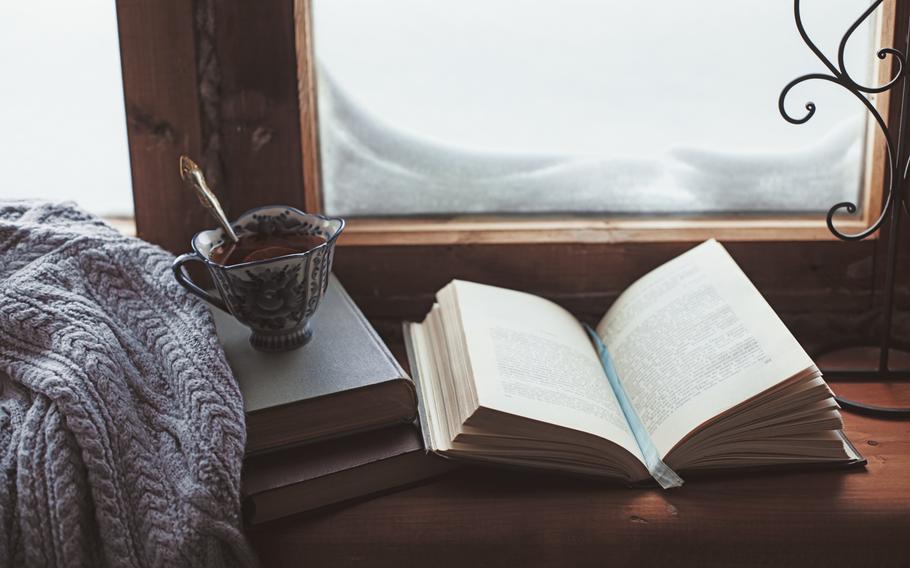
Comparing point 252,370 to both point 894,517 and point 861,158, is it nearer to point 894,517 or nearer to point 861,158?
point 894,517

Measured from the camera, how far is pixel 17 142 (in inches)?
43.9

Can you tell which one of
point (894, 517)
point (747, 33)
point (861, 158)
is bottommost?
point (894, 517)

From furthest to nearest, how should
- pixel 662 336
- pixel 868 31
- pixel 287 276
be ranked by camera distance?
1. pixel 868 31
2. pixel 662 336
3. pixel 287 276

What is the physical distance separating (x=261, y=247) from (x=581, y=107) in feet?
1.57

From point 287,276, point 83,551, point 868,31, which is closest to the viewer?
point 83,551

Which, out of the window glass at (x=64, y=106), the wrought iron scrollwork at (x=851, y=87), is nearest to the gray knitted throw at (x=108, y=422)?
the window glass at (x=64, y=106)

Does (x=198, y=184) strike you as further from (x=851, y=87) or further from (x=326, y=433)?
(x=851, y=87)

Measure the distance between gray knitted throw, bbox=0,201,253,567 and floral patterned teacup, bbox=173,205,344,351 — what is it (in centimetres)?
4

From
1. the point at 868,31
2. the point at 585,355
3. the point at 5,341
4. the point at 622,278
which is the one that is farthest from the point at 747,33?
the point at 5,341

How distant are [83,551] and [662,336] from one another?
1.93 feet

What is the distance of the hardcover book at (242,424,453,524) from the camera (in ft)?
2.37

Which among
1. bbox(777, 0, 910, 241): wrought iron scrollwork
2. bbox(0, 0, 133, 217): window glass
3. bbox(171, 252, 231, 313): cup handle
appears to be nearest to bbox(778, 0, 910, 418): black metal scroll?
bbox(777, 0, 910, 241): wrought iron scrollwork

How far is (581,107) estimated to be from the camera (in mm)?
1095

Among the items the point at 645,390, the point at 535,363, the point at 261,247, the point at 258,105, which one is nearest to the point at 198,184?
the point at 261,247
